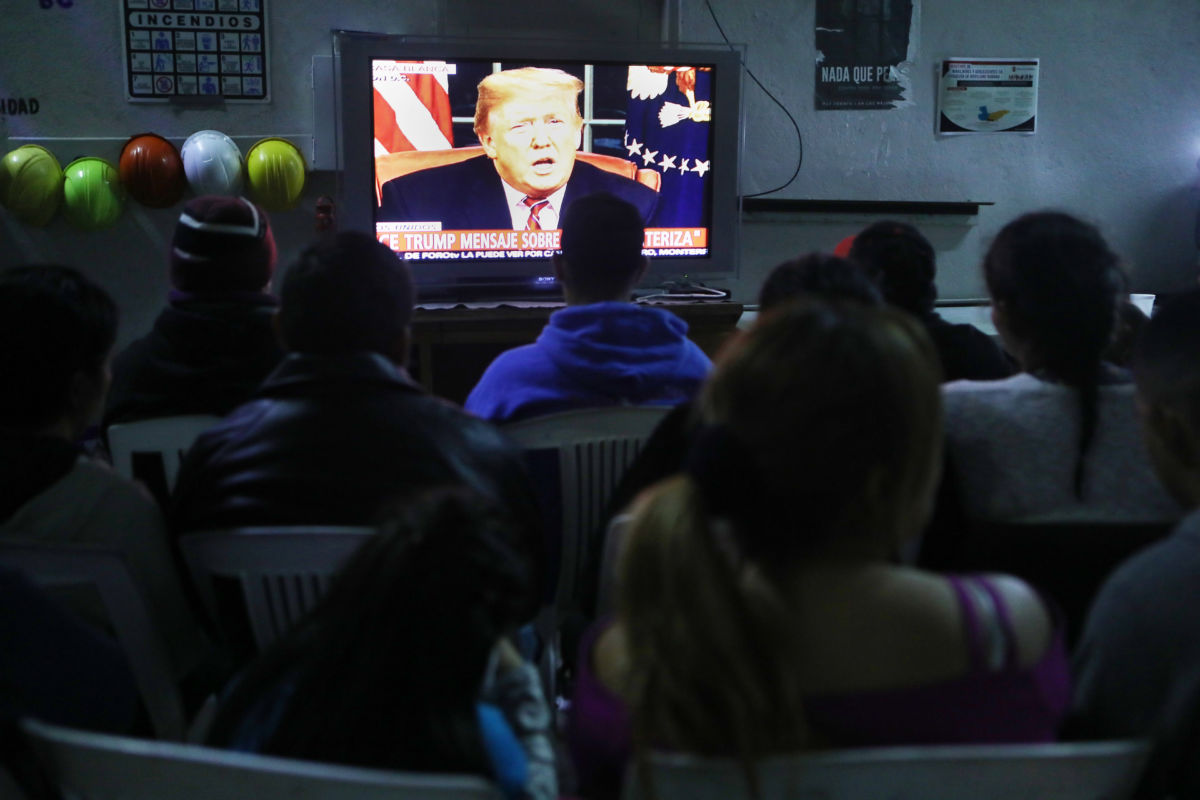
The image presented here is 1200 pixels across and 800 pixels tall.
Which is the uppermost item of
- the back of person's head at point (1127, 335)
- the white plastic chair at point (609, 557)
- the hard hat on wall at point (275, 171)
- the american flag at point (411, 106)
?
the american flag at point (411, 106)

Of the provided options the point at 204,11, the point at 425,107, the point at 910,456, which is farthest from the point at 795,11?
the point at 910,456

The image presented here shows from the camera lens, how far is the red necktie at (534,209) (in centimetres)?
383

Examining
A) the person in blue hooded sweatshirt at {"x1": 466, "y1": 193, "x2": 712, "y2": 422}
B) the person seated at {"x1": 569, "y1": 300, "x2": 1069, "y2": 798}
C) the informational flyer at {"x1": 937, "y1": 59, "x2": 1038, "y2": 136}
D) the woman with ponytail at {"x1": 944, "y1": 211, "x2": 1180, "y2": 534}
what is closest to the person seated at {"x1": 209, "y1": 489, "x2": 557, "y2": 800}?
the person seated at {"x1": 569, "y1": 300, "x2": 1069, "y2": 798}

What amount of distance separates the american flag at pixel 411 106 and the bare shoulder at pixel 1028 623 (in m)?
3.21

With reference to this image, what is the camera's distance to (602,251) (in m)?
2.20

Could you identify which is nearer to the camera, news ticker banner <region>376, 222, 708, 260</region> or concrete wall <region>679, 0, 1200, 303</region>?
news ticker banner <region>376, 222, 708, 260</region>

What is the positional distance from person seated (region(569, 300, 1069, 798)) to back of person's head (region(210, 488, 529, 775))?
0.36 feet

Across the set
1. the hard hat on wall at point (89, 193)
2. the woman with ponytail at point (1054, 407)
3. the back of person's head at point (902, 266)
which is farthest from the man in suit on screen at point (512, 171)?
the woman with ponytail at point (1054, 407)

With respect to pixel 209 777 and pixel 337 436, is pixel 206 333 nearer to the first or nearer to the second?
pixel 337 436

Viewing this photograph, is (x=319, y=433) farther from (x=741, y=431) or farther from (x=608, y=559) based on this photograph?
(x=741, y=431)

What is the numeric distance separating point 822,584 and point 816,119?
3.79 meters

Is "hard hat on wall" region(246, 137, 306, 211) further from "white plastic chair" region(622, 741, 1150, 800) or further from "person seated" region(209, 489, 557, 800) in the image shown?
"white plastic chair" region(622, 741, 1150, 800)

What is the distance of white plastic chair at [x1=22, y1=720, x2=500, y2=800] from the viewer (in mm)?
692

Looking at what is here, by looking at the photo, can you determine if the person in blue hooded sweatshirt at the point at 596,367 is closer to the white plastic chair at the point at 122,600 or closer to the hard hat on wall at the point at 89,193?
the white plastic chair at the point at 122,600
